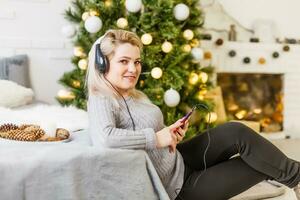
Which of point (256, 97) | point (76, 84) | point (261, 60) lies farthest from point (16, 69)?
point (256, 97)

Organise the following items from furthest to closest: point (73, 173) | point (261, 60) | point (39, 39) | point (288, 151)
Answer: point (261, 60)
point (288, 151)
point (39, 39)
point (73, 173)

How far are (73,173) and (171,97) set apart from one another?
63.2 inches

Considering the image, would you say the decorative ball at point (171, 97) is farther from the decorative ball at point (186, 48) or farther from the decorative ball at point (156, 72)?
the decorative ball at point (186, 48)

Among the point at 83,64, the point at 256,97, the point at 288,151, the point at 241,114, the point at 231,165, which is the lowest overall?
the point at 288,151

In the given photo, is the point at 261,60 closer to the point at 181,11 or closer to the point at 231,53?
the point at 231,53

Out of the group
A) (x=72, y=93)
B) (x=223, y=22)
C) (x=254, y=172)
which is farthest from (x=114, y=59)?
(x=223, y=22)

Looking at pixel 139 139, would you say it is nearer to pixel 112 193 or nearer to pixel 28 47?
pixel 112 193

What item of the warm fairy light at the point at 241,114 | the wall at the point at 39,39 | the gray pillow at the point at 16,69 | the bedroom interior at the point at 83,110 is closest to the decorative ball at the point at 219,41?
the bedroom interior at the point at 83,110

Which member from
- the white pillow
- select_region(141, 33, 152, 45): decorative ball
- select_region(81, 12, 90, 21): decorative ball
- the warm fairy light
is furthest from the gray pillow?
the warm fairy light

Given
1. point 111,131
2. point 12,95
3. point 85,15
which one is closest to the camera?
point 111,131

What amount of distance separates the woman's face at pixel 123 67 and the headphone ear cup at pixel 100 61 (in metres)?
0.02

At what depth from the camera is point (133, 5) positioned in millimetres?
2613

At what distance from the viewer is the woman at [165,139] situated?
1.24 meters

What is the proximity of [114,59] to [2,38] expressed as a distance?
6.44 ft
